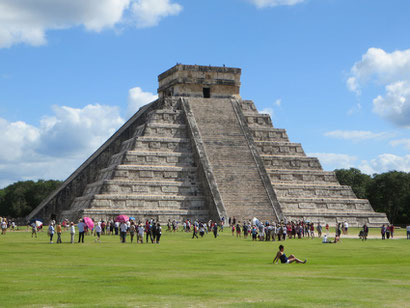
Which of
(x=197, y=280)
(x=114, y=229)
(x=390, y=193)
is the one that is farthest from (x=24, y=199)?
(x=197, y=280)

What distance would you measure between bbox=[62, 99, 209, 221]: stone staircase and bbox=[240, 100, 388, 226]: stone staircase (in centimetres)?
658

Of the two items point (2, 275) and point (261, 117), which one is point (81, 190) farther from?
point (2, 275)

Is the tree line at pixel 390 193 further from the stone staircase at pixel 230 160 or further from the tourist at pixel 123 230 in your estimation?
the tourist at pixel 123 230

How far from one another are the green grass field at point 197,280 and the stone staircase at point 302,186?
1003 inches

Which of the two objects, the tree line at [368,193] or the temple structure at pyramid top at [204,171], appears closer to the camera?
the temple structure at pyramid top at [204,171]

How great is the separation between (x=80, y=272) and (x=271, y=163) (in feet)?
124

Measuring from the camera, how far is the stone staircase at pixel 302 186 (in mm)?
50281

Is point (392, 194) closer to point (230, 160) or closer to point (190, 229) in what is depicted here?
point (230, 160)

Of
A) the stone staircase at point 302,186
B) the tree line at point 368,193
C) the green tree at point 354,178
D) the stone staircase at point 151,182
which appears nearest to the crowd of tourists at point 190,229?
the stone staircase at point 151,182

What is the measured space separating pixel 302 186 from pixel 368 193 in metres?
32.3

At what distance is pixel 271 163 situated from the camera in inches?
2114

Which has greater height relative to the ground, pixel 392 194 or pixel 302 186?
pixel 392 194

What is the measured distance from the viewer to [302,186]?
5206 centimetres

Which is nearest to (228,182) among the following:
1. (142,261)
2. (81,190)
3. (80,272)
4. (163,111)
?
(163,111)
